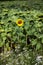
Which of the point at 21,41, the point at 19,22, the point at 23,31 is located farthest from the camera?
the point at 19,22

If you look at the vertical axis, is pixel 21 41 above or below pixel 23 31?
below

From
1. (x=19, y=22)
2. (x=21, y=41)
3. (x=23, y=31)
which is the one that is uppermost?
(x=19, y=22)

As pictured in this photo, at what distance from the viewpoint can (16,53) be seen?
3832 millimetres

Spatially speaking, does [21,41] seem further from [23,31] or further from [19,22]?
[19,22]

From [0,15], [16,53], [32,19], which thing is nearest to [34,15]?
[32,19]

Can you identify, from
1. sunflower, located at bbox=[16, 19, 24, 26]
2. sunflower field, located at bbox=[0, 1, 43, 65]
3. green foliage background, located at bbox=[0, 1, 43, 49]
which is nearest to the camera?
sunflower field, located at bbox=[0, 1, 43, 65]

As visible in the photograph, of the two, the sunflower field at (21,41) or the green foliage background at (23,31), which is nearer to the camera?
the sunflower field at (21,41)

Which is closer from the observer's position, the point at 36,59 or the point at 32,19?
the point at 36,59

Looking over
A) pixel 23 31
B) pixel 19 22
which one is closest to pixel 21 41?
pixel 23 31

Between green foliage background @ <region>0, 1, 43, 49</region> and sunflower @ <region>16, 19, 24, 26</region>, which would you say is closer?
green foliage background @ <region>0, 1, 43, 49</region>

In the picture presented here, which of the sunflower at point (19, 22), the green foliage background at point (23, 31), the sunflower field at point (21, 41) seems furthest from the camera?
the sunflower at point (19, 22)

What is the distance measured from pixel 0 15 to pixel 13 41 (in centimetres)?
94

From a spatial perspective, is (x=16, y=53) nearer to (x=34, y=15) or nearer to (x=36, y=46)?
(x=36, y=46)

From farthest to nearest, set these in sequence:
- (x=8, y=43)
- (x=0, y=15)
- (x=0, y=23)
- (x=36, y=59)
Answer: (x=0, y=15), (x=0, y=23), (x=8, y=43), (x=36, y=59)
